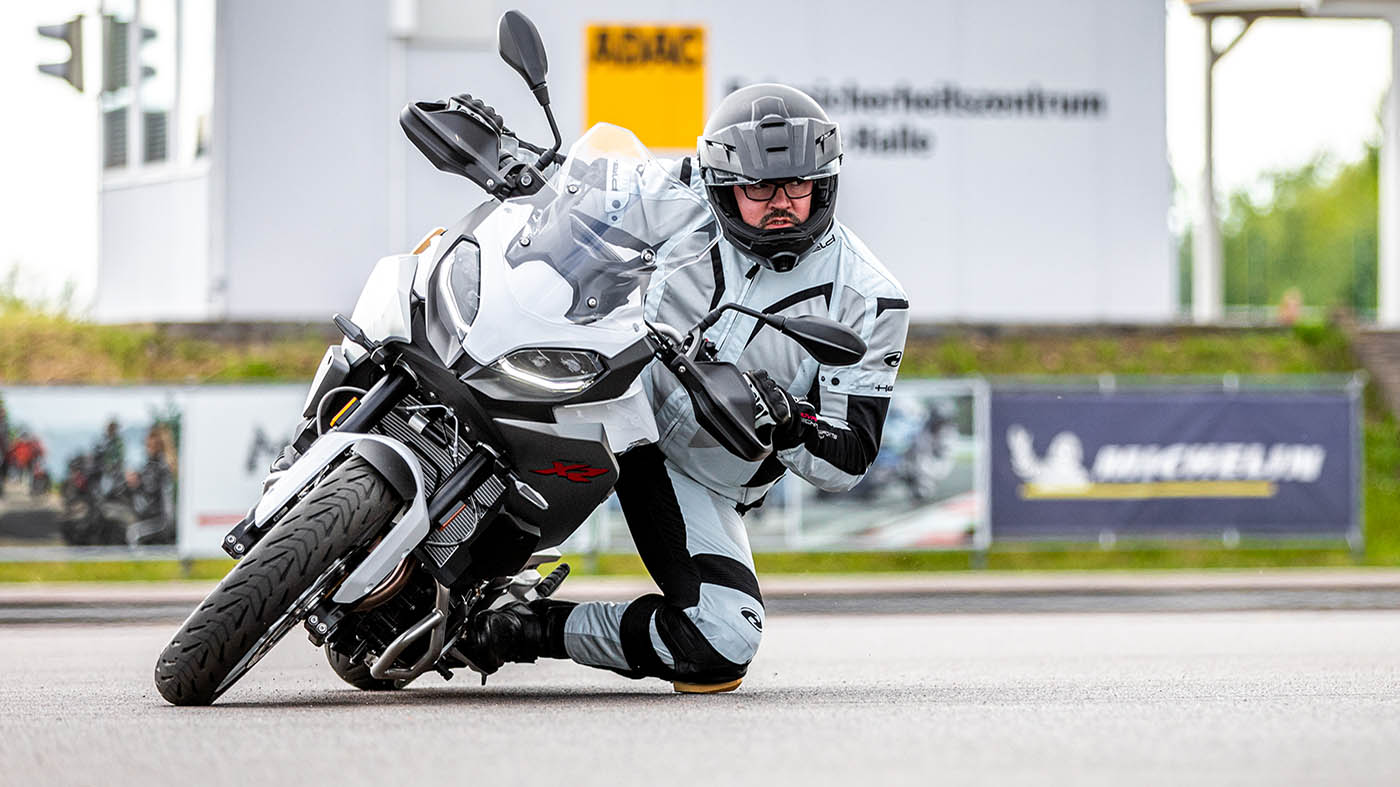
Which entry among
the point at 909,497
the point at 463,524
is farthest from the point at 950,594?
the point at 463,524

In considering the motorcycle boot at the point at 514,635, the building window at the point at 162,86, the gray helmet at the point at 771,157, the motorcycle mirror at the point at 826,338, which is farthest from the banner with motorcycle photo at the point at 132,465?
the motorcycle mirror at the point at 826,338

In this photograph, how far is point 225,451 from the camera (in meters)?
14.8

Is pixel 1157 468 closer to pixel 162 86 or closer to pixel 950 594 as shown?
pixel 950 594

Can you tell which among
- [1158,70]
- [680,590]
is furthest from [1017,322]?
[680,590]

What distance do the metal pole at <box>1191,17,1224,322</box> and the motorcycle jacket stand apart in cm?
2189

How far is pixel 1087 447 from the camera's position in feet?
53.3

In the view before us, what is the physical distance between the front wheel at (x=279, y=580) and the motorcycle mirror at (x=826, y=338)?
1151 millimetres

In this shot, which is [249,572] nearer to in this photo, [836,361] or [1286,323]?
[836,361]

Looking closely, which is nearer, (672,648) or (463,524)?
(463,524)

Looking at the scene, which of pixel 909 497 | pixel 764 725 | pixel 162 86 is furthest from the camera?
pixel 162 86

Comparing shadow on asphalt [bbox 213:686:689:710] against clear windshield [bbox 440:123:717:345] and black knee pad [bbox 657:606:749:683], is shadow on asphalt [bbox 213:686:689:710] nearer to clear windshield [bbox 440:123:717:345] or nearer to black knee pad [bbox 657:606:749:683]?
black knee pad [bbox 657:606:749:683]

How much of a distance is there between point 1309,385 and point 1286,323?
646cm

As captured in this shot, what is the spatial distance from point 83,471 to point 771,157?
32.3 ft

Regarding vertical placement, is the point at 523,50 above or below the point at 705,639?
above
